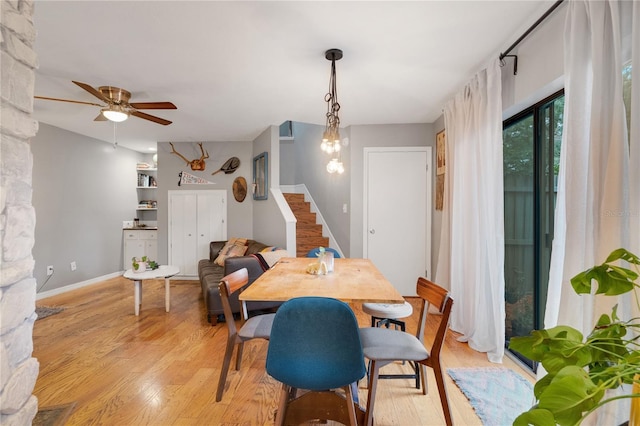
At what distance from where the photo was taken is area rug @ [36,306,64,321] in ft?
12.4

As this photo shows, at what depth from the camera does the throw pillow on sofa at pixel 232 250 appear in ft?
15.7

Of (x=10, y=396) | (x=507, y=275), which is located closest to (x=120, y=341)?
(x=10, y=396)

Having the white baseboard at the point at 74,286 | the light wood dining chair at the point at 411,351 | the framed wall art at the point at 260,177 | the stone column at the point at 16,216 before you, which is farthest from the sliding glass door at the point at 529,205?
the white baseboard at the point at 74,286

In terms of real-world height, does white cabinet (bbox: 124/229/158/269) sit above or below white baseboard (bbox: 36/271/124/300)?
above

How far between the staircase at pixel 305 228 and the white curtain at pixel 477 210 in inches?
87.9

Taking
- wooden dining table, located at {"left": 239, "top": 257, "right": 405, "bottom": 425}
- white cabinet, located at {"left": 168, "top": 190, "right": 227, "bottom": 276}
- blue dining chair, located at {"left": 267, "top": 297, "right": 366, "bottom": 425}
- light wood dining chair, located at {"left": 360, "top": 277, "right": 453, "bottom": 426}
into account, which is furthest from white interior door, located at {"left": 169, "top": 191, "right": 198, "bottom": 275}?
blue dining chair, located at {"left": 267, "top": 297, "right": 366, "bottom": 425}

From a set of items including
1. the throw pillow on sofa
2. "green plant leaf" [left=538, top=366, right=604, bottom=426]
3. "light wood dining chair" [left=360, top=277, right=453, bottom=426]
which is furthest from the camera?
the throw pillow on sofa

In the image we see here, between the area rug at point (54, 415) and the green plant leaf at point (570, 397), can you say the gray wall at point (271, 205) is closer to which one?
the area rug at point (54, 415)

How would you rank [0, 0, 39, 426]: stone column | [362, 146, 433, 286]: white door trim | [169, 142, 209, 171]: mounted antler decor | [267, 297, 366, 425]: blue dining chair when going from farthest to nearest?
1. [169, 142, 209, 171]: mounted antler decor
2. [362, 146, 433, 286]: white door trim
3. [267, 297, 366, 425]: blue dining chair
4. [0, 0, 39, 426]: stone column

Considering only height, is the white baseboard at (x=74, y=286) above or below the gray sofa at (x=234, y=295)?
below

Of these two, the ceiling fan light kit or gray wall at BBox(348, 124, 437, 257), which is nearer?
the ceiling fan light kit

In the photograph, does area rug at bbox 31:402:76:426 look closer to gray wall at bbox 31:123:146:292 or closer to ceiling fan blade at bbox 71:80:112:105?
ceiling fan blade at bbox 71:80:112:105

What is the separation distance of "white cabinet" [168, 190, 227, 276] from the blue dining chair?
185 inches

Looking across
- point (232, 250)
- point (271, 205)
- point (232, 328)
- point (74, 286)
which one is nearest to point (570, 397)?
point (232, 328)
